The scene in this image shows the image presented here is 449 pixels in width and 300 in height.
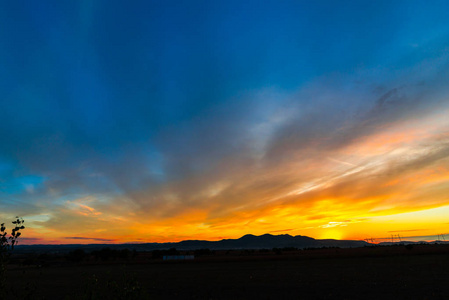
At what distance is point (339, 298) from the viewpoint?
75.1ft

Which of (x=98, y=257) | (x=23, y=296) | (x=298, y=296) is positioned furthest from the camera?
(x=98, y=257)

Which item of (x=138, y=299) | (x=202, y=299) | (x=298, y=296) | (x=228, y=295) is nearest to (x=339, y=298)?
(x=298, y=296)

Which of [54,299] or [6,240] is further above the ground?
[6,240]

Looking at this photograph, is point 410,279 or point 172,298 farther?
point 410,279

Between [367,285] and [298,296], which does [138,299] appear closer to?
[298,296]

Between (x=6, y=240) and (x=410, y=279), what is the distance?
127 ft

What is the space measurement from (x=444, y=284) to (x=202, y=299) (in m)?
24.5

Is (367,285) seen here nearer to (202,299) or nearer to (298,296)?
(298,296)

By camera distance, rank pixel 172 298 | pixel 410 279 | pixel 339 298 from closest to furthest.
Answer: pixel 339 298 → pixel 172 298 → pixel 410 279

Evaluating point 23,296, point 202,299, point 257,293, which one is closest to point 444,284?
point 257,293

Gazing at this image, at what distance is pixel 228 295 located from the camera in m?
26.7

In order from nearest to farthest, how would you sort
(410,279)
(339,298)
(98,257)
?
(339,298)
(410,279)
(98,257)

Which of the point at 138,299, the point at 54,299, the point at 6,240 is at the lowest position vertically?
the point at 54,299

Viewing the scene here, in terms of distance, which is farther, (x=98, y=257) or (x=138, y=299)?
(x=98, y=257)
